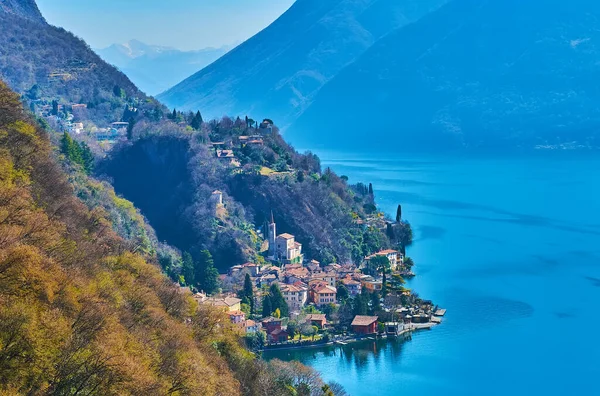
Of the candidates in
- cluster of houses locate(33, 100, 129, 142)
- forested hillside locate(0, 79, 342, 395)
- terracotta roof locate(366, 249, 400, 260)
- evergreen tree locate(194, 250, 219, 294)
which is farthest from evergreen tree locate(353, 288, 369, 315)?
cluster of houses locate(33, 100, 129, 142)

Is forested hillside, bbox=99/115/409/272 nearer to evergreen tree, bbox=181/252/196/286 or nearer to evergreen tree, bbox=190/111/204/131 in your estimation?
evergreen tree, bbox=190/111/204/131

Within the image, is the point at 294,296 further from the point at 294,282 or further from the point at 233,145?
the point at 233,145

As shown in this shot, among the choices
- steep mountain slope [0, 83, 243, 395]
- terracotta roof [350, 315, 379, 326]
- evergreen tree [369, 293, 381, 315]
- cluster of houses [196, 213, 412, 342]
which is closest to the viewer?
steep mountain slope [0, 83, 243, 395]

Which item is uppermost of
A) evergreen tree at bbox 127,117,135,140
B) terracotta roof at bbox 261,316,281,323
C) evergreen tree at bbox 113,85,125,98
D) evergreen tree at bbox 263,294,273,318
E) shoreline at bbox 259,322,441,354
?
evergreen tree at bbox 113,85,125,98

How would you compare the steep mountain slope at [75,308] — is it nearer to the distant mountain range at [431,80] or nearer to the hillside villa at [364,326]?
the hillside villa at [364,326]

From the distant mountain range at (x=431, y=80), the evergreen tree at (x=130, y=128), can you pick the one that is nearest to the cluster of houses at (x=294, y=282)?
the evergreen tree at (x=130, y=128)

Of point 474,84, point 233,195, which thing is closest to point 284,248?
point 233,195

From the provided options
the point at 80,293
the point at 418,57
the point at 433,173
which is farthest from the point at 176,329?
the point at 418,57
